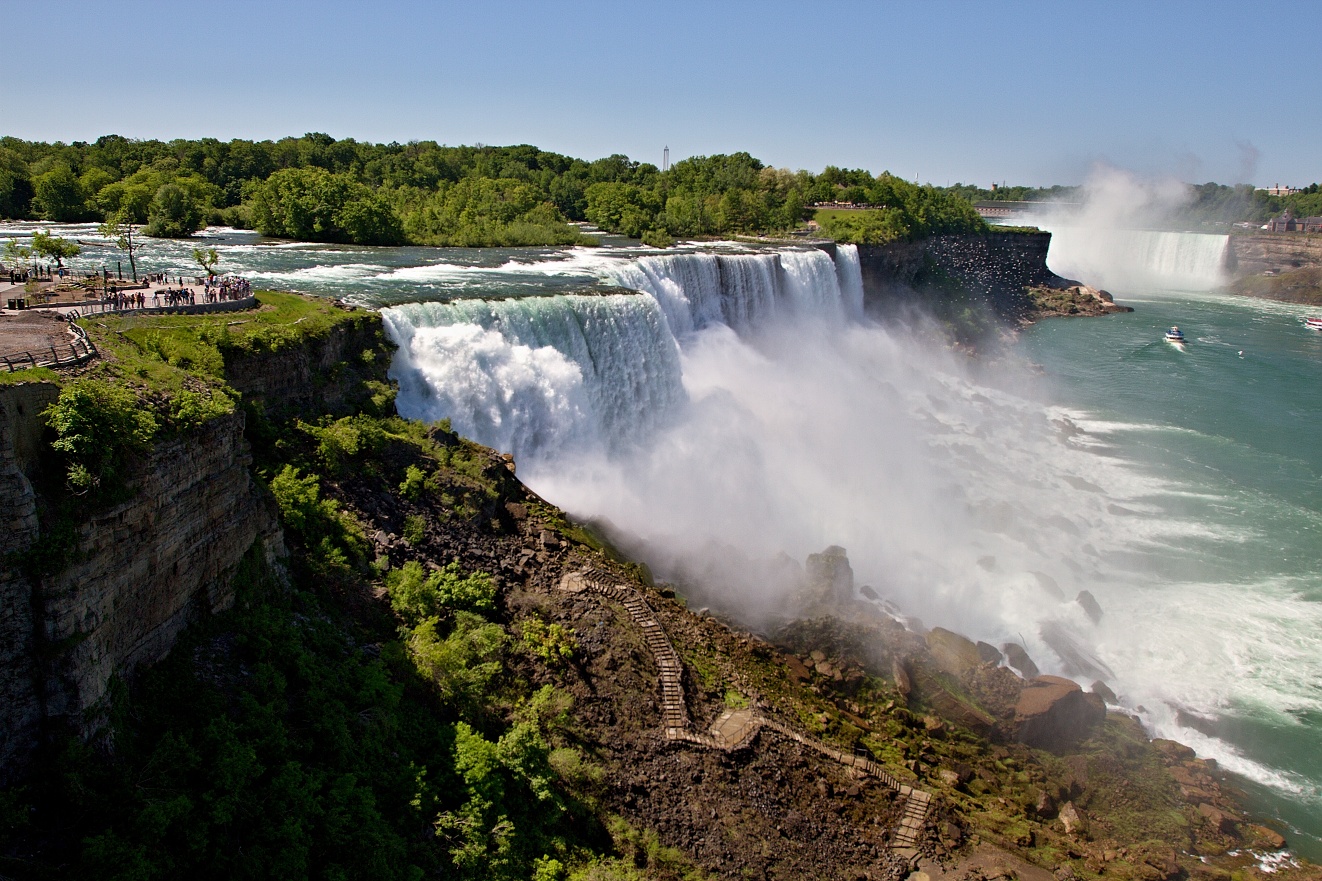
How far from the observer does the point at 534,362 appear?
24.2 metres

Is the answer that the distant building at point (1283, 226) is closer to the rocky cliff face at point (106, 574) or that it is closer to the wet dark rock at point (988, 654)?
the wet dark rock at point (988, 654)

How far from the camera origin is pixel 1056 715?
58.4ft

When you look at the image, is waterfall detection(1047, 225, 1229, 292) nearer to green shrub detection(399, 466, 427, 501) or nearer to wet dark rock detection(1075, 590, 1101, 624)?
wet dark rock detection(1075, 590, 1101, 624)

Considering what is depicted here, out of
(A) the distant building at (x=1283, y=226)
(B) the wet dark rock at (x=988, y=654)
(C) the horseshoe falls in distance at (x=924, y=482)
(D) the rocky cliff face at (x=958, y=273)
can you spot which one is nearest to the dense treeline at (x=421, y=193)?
(D) the rocky cliff face at (x=958, y=273)

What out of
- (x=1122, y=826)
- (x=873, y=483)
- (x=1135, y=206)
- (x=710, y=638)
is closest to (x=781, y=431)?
(x=873, y=483)

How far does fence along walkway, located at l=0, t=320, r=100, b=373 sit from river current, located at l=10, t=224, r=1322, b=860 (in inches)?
390

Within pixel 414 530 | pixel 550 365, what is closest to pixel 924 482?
pixel 550 365

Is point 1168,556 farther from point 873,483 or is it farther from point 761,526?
point 761,526

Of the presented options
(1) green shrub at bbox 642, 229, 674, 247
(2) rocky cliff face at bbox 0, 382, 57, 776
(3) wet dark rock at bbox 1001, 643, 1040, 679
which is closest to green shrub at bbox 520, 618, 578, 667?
(2) rocky cliff face at bbox 0, 382, 57, 776

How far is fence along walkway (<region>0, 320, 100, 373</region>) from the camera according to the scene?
9.93 m

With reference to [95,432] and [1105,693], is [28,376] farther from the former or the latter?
[1105,693]

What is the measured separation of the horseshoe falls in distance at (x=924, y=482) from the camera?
20672mm

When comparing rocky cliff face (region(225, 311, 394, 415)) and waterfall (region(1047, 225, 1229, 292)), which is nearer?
rocky cliff face (region(225, 311, 394, 415))

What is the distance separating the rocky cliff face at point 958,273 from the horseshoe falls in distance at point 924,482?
1554cm
